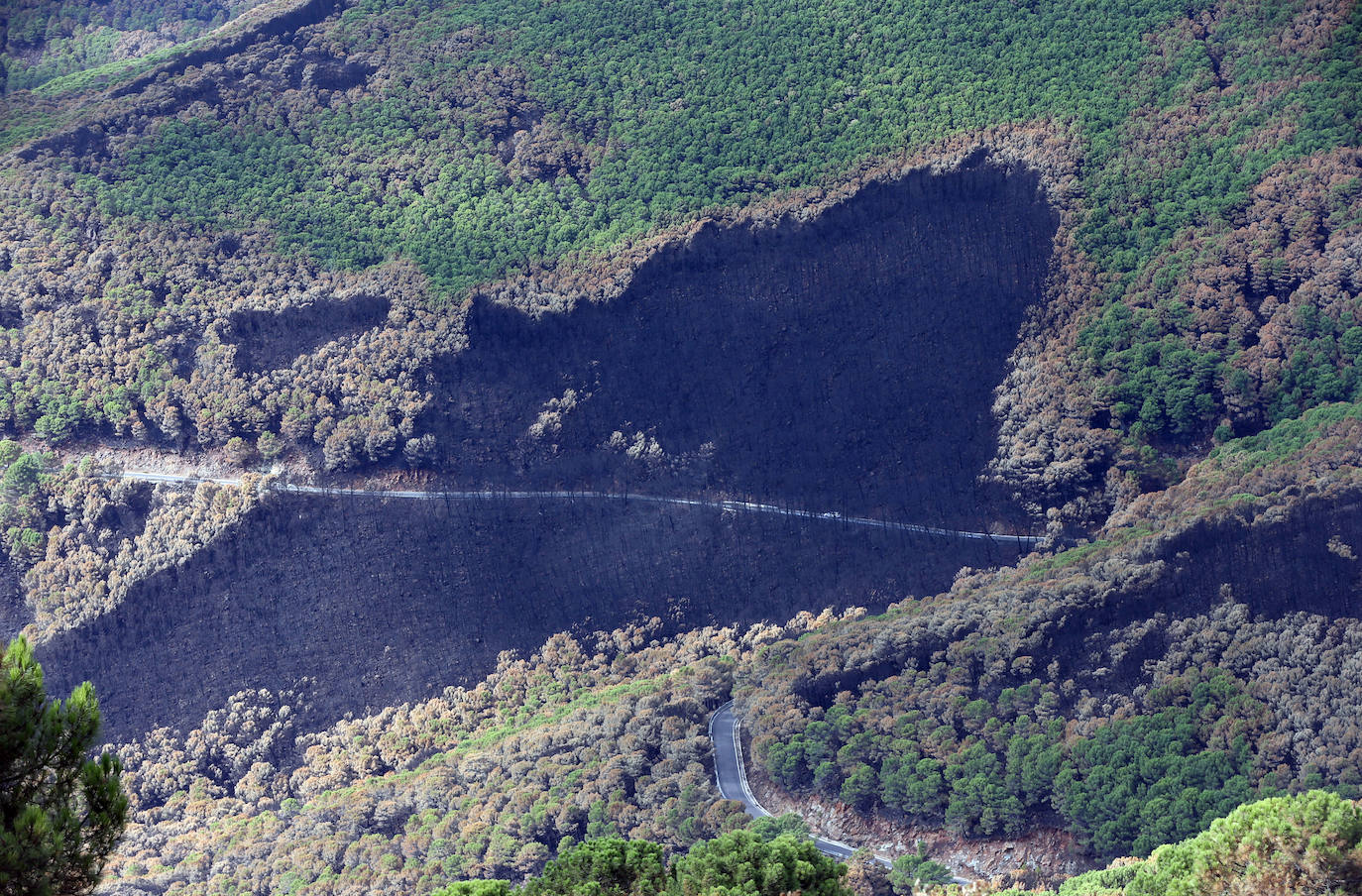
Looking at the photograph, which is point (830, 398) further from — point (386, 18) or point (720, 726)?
point (386, 18)

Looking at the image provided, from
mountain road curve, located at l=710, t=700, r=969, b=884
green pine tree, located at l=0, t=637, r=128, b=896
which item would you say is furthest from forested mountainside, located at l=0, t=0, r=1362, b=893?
green pine tree, located at l=0, t=637, r=128, b=896

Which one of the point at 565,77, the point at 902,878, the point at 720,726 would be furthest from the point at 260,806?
the point at 565,77

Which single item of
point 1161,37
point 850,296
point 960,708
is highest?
point 1161,37

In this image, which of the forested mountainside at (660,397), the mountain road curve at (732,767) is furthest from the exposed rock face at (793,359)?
the mountain road curve at (732,767)

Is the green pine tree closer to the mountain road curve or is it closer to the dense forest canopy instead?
the mountain road curve

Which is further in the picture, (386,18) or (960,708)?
(386,18)

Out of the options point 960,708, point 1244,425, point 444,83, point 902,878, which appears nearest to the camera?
point 902,878

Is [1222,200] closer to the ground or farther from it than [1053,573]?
farther from it
